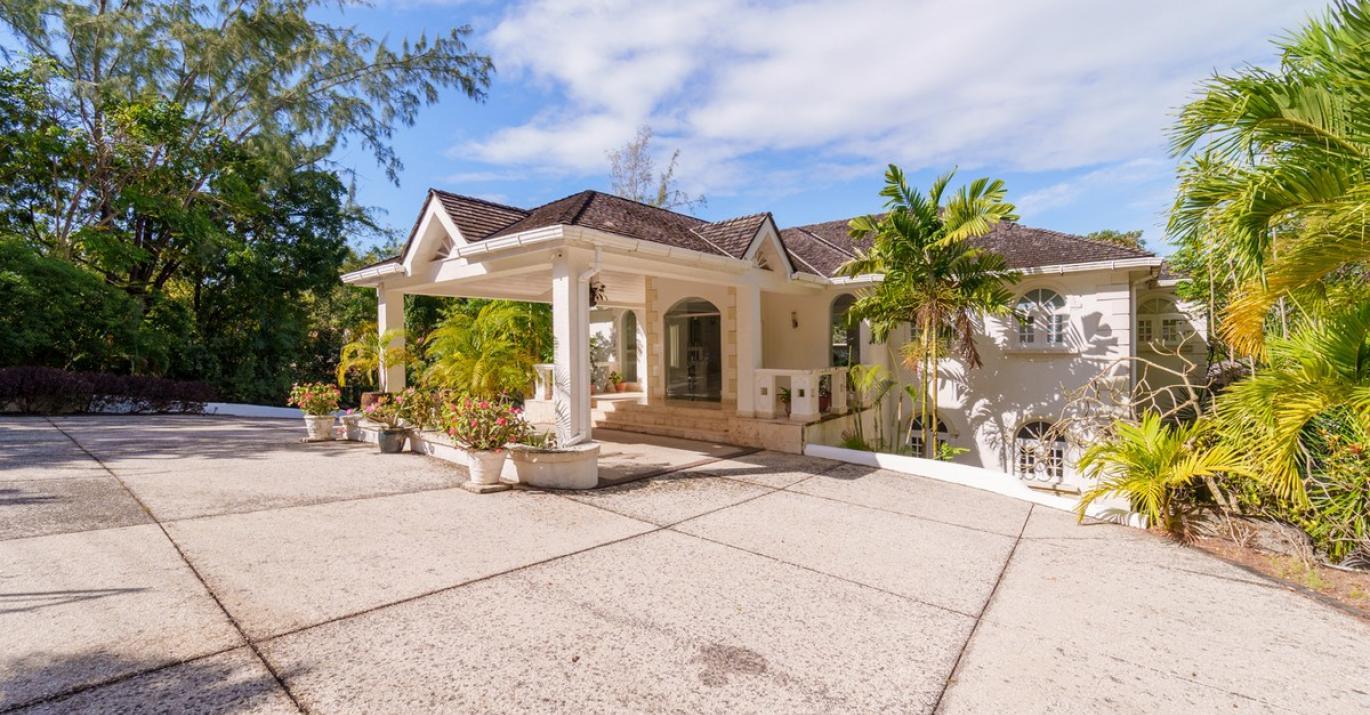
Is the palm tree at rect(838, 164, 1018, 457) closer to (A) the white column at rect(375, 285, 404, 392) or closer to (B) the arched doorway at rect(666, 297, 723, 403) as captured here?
(B) the arched doorway at rect(666, 297, 723, 403)

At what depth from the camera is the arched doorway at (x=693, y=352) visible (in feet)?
44.2

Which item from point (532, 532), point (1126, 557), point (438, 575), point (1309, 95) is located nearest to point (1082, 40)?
point (1309, 95)

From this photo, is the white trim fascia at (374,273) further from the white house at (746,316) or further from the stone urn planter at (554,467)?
the stone urn planter at (554,467)

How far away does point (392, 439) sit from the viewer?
9.42m

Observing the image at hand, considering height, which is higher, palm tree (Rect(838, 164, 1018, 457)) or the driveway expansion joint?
palm tree (Rect(838, 164, 1018, 457))

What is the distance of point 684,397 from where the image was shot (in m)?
14.0

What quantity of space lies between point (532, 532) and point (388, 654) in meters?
2.36

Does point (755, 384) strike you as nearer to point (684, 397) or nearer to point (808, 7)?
point (684, 397)

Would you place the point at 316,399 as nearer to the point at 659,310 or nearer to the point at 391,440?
the point at 391,440

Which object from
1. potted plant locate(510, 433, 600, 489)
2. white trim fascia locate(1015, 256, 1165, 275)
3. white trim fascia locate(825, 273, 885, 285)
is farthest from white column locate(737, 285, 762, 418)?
white trim fascia locate(1015, 256, 1165, 275)

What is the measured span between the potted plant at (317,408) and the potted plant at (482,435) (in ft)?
15.8

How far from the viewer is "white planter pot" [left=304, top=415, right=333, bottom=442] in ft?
34.3

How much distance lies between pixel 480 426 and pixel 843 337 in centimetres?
872

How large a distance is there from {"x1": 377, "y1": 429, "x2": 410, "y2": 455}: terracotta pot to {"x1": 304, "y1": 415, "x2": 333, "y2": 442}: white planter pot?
1.88m
